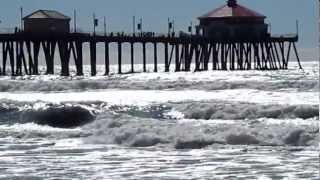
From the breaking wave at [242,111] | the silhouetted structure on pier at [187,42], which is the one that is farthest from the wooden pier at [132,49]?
the breaking wave at [242,111]

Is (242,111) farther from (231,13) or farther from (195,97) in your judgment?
(231,13)

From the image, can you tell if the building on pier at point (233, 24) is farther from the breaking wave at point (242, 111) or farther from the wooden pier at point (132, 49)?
the breaking wave at point (242, 111)

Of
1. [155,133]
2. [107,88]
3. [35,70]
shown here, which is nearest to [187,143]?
[155,133]

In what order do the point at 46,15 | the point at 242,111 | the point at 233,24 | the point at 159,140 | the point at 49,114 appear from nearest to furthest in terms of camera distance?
the point at 159,140, the point at 242,111, the point at 49,114, the point at 46,15, the point at 233,24

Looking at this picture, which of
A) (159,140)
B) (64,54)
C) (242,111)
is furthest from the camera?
(64,54)

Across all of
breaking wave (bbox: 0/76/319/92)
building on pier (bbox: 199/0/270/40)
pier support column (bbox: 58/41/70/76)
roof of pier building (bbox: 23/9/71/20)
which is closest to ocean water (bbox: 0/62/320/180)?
breaking wave (bbox: 0/76/319/92)

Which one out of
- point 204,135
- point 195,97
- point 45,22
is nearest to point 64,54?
point 45,22

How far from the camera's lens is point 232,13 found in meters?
67.4

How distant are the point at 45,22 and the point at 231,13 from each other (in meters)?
17.2

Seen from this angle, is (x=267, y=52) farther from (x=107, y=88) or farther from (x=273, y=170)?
(x=273, y=170)

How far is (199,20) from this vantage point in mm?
68812

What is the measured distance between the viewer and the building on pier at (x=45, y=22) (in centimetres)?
5753

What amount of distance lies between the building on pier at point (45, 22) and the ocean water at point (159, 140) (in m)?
27.5

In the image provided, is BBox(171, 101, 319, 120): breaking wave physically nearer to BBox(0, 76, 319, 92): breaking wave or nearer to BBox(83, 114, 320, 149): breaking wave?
BBox(83, 114, 320, 149): breaking wave
